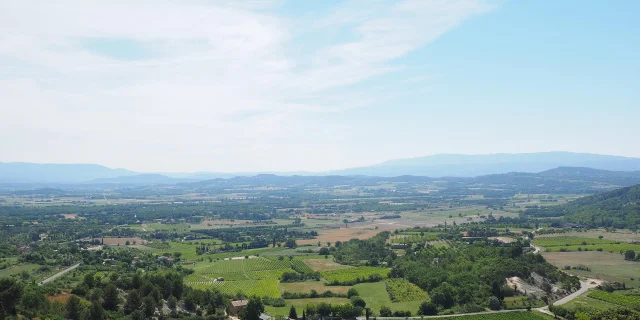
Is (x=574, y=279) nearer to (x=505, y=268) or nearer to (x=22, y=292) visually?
(x=505, y=268)

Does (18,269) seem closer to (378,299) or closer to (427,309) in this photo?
(378,299)

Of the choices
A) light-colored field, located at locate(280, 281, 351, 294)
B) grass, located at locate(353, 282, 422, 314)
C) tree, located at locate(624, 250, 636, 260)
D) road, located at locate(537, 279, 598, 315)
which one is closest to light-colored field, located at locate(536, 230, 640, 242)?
tree, located at locate(624, 250, 636, 260)

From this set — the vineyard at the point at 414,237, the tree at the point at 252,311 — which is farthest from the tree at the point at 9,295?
the vineyard at the point at 414,237

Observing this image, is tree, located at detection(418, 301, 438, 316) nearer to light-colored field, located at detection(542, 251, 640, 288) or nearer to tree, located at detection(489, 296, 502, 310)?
tree, located at detection(489, 296, 502, 310)

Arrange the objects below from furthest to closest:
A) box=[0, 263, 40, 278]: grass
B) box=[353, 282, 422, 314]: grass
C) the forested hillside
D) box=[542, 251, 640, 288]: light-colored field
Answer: the forested hillside
box=[0, 263, 40, 278]: grass
box=[542, 251, 640, 288]: light-colored field
box=[353, 282, 422, 314]: grass

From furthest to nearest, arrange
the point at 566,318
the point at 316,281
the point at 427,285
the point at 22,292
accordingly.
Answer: the point at 316,281 < the point at 427,285 < the point at 566,318 < the point at 22,292

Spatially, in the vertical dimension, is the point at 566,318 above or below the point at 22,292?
below

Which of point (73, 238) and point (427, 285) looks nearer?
point (427, 285)

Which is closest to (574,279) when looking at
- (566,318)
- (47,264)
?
(566,318)
